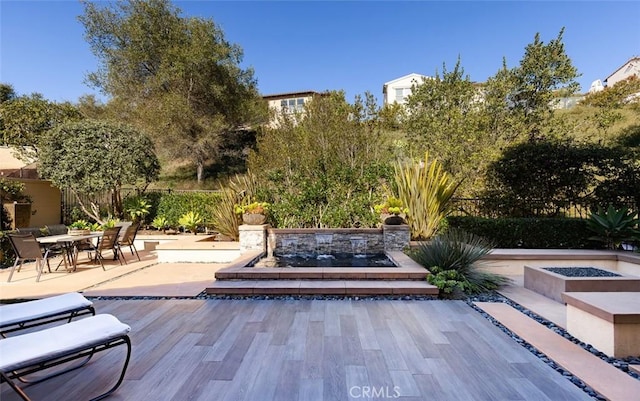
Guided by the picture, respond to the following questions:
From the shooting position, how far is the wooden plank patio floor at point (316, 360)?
230 cm

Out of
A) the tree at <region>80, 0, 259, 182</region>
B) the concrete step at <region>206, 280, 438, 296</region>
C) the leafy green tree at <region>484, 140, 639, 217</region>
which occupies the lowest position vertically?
the concrete step at <region>206, 280, 438, 296</region>

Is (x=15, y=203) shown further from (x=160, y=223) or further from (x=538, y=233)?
(x=538, y=233)

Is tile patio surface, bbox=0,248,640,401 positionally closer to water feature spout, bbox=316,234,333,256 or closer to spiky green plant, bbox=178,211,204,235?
water feature spout, bbox=316,234,333,256

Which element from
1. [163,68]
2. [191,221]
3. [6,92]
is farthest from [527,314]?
[6,92]

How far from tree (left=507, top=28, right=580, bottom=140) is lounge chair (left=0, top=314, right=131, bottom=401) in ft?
46.6

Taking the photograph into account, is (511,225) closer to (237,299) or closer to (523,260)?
(523,260)

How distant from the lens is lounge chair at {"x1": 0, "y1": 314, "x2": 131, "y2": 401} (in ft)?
6.40

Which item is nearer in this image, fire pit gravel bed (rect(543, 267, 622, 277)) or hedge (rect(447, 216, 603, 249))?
fire pit gravel bed (rect(543, 267, 622, 277))

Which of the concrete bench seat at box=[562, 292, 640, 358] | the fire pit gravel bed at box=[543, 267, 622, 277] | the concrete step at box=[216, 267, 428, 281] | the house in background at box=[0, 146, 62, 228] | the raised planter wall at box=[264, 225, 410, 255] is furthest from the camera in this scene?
the house in background at box=[0, 146, 62, 228]

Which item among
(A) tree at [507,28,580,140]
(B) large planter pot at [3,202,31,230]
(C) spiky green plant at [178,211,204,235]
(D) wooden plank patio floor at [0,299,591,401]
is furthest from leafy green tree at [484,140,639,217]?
(B) large planter pot at [3,202,31,230]

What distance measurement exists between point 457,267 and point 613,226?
3.71 metres

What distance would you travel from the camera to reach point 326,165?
8.65 metres

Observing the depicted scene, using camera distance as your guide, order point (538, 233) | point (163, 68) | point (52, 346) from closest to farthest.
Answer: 1. point (52, 346)
2. point (538, 233)
3. point (163, 68)
